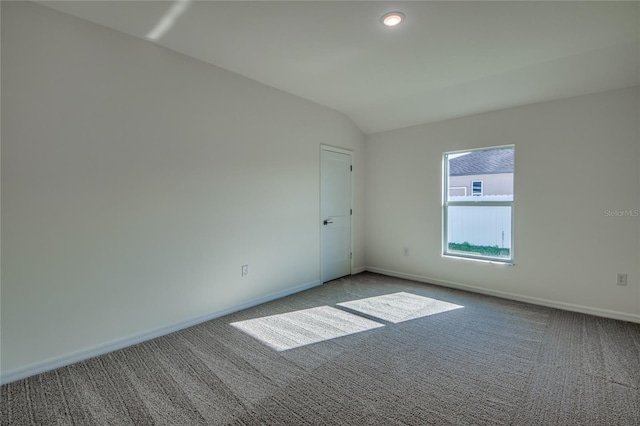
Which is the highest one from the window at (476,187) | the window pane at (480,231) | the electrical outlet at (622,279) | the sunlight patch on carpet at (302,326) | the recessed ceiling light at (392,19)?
the recessed ceiling light at (392,19)

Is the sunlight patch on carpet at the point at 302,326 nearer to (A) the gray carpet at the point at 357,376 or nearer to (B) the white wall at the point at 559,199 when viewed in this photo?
(A) the gray carpet at the point at 357,376

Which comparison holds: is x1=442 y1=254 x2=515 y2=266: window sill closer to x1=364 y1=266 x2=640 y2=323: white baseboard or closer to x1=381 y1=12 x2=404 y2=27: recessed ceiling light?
x1=364 y1=266 x2=640 y2=323: white baseboard

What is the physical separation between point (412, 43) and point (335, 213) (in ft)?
8.40

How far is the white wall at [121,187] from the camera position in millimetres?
2062

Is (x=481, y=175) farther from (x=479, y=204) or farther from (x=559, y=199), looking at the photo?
(x=559, y=199)

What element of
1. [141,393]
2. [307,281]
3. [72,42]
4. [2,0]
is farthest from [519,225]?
[2,0]

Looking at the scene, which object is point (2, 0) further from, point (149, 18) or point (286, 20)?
point (286, 20)


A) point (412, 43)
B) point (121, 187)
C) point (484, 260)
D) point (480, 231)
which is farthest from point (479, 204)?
point (121, 187)

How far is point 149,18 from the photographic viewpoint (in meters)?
2.30

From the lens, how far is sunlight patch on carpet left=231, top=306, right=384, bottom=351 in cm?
262

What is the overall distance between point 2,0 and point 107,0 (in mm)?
646

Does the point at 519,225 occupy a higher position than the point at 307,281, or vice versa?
the point at 519,225

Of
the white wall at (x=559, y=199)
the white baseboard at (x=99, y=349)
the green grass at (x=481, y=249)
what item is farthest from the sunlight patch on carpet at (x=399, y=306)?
the white baseboard at (x=99, y=349)

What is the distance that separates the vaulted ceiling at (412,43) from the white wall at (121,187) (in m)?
0.28
